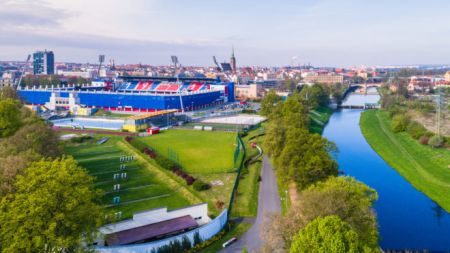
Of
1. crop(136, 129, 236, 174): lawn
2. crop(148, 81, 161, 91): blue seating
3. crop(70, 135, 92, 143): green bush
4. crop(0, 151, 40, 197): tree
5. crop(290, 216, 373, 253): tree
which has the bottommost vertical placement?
crop(136, 129, 236, 174): lawn

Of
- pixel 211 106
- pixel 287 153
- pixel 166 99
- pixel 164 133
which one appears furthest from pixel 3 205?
pixel 211 106

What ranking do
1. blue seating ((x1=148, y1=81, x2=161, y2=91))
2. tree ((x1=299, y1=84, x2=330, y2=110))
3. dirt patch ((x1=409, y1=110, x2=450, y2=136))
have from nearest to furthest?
dirt patch ((x1=409, y1=110, x2=450, y2=136)), tree ((x1=299, y1=84, x2=330, y2=110)), blue seating ((x1=148, y1=81, x2=161, y2=91))

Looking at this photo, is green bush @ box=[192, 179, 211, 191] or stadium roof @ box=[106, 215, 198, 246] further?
green bush @ box=[192, 179, 211, 191]

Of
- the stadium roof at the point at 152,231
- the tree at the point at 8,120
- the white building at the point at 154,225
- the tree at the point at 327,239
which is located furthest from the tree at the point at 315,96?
the tree at the point at 327,239

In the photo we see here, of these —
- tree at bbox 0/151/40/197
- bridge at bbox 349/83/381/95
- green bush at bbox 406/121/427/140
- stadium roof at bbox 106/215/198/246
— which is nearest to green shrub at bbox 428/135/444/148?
green bush at bbox 406/121/427/140

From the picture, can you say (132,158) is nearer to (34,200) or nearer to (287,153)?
(287,153)

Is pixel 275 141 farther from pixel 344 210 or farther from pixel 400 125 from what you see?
pixel 400 125

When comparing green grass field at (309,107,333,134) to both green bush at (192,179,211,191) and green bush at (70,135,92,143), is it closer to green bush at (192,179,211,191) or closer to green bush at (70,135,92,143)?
green bush at (70,135,92,143)

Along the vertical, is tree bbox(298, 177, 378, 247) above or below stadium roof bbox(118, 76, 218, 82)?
below

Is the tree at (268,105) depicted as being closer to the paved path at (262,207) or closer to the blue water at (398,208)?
the blue water at (398,208)
